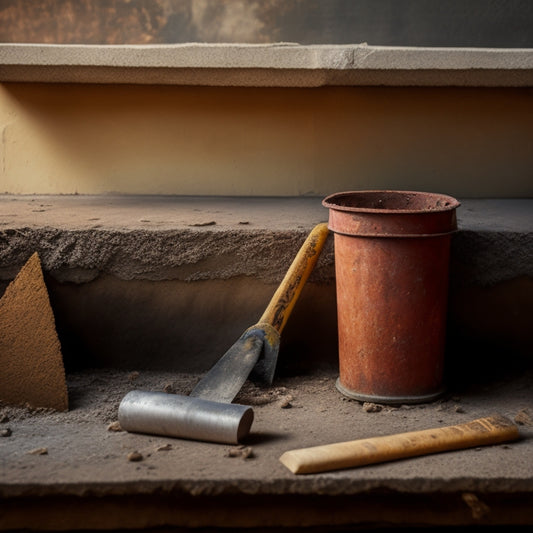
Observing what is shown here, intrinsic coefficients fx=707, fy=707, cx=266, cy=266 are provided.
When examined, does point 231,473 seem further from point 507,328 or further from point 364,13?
point 364,13

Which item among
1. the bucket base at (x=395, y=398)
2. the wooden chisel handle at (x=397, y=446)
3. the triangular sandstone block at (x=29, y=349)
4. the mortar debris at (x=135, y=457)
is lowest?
the bucket base at (x=395, y=398)

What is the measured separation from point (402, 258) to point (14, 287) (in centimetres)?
139

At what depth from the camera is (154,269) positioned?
268 cm

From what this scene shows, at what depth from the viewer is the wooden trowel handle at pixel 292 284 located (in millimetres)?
2521

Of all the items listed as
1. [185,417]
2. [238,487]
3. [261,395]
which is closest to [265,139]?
[261,395]

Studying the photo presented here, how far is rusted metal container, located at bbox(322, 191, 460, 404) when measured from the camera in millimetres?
2332

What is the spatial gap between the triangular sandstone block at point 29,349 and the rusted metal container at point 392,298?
1.02 meters

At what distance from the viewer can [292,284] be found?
2.54 meters

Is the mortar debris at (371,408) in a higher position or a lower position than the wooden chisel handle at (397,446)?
→ lower

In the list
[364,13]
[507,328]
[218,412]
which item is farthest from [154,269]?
[364,13]

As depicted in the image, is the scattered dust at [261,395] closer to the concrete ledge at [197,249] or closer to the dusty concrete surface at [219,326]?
the dusty concrete surface at [219,326]

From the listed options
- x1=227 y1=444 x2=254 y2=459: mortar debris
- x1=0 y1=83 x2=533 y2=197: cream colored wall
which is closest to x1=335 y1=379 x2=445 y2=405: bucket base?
x1=227 y1=444 x2=254 y2=459: mortar debris

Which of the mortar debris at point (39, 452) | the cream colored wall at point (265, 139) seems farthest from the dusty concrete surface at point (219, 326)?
the cream colored wall at point (265, 139)

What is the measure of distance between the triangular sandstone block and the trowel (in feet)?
1.36
